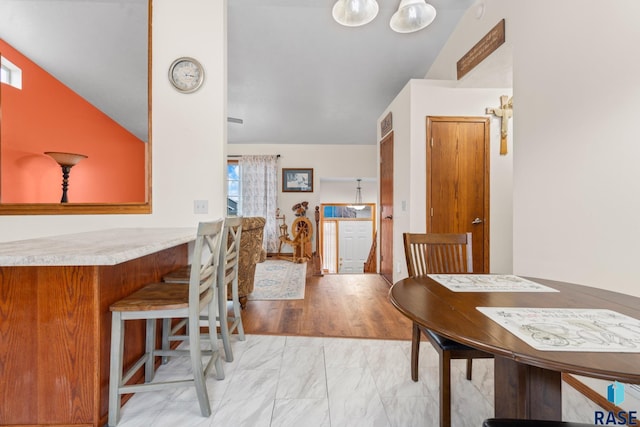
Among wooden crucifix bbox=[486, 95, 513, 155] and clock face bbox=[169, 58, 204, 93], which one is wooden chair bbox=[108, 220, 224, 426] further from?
wooden crucifix bbox=[486, 95, 513, 155]

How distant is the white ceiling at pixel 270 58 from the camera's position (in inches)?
89.9

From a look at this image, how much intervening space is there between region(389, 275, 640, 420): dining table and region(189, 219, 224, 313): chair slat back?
2.78 ft

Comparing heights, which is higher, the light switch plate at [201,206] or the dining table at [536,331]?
the light switch plate at [201,206]

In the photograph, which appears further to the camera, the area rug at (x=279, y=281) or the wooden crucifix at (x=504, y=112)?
the area rug at (x=279, y=281)

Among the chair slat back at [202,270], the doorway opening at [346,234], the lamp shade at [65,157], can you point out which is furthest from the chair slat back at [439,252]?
the doorway opening at [346,234]

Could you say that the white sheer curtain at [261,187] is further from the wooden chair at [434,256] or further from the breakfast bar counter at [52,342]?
the breakfast bar counter at [52,342]

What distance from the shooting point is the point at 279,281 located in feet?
13.3

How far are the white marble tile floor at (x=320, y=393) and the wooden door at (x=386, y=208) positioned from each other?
6.35ft

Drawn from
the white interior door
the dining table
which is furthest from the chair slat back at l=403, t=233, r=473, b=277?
the white interior door

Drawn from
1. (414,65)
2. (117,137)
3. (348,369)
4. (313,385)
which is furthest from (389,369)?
(414,65)

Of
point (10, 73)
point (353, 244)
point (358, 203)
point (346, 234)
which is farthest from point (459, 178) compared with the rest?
point (353, 244)

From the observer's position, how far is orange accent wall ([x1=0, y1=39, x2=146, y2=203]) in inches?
87.6

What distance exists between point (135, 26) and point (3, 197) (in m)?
1.60

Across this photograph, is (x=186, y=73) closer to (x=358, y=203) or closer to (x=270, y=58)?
(x=270, y=58)
